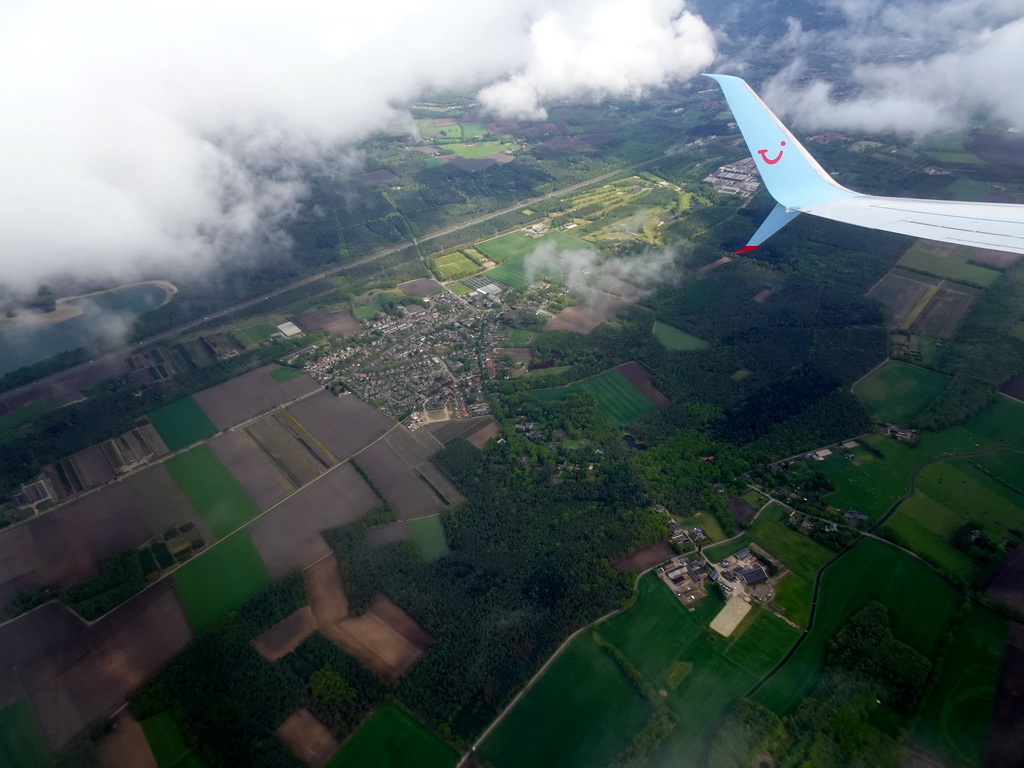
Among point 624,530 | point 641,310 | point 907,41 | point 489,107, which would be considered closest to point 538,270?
point 641,310

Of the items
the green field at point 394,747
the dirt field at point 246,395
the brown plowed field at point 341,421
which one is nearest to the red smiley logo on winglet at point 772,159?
the green field at point 394,747

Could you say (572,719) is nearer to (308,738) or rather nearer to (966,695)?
(308,738)

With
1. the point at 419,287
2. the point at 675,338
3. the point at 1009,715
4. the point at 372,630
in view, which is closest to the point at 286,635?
the point at 372,630

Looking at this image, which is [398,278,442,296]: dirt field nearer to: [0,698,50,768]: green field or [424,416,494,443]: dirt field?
[424,416,494,443]: dirt field

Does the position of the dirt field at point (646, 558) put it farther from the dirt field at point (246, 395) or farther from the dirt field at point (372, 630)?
the dirt field at point (246, 395)

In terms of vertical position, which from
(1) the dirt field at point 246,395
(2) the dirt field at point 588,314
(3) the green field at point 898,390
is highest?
(3) the green field at point 898,390
